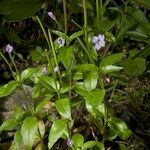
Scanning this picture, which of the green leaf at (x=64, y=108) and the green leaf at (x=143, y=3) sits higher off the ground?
the green leaf at (x=143, y=3)

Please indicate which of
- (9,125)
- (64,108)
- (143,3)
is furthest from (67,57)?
(143,3)

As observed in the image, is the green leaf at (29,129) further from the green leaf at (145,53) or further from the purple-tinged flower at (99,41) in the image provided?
the green leaf at (145,53)

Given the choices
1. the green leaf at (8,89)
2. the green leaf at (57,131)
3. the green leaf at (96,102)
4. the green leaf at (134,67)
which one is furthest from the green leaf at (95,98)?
the green leaf at (134,67)

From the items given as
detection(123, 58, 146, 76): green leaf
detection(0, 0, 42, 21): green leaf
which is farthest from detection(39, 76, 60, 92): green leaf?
detection(0, 0, 42, 21): green leaf

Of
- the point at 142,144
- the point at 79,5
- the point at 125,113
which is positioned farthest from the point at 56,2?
the point at 142,144

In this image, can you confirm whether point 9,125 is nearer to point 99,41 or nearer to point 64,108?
point 64,108

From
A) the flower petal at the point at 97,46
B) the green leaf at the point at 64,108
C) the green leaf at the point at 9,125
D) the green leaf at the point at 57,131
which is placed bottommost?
the green leaf at the point at 9,125

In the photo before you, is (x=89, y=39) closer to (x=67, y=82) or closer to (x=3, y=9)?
(x=67, y=82)
